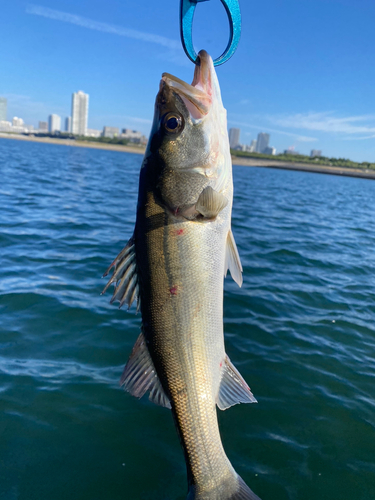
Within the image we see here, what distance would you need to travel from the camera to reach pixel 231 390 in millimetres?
2404

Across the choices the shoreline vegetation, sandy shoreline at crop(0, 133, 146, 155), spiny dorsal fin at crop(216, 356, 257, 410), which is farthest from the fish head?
sandy shoreline at crop(0, 133, 146, 155)

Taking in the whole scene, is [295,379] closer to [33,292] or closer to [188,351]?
[188,351]

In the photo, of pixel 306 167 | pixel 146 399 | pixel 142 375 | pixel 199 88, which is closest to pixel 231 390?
pixel 142 375

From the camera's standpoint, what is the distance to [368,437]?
4.31m

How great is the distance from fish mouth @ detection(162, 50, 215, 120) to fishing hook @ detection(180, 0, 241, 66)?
0.17 metres

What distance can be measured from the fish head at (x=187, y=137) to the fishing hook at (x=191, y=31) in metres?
0.26

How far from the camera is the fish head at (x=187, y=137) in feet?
7.30

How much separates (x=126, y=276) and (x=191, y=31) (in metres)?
1.74

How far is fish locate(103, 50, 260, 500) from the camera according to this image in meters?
2.22

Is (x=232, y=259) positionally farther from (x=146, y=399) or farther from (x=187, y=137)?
(x=146, y=399)

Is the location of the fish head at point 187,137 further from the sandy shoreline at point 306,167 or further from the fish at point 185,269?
the sandy shoreline at point 306,167

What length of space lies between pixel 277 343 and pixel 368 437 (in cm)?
204

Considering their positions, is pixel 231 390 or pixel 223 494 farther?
pixel 231 390

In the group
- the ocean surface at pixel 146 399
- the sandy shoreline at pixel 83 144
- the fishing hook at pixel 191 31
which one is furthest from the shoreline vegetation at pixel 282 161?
the fishing hook at pixel 191 31
